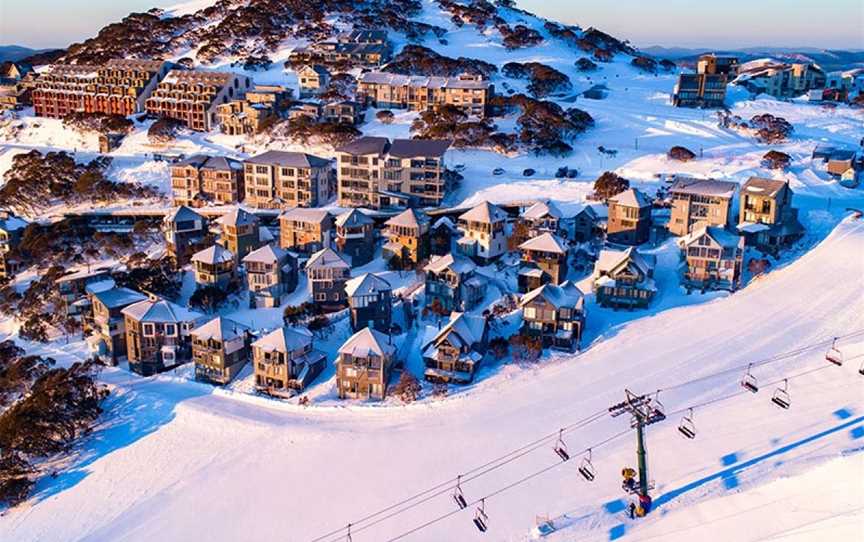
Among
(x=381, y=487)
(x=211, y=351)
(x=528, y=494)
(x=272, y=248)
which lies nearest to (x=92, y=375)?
(x=211, y=351)

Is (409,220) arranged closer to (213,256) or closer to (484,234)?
(484,234)

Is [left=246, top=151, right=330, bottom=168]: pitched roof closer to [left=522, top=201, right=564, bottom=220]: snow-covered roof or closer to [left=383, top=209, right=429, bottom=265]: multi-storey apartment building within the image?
[left=383, top=209, right=429, bottom=265]: multi-storey apartment building

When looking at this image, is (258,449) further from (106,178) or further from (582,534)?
(106,178)

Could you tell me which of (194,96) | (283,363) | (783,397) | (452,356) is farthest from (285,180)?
(783,397)

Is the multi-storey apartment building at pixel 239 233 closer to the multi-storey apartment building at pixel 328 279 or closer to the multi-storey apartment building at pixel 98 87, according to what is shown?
the multi-storey apartment building at pixel 328 279

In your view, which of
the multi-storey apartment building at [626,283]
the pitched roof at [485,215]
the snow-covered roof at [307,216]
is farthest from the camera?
the snow-covered roof at [307,216]

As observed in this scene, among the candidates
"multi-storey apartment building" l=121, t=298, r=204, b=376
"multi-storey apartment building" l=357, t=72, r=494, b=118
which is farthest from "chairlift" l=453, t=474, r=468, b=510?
"multi-storey apartment building" l=357, t=72, r=494, b=118

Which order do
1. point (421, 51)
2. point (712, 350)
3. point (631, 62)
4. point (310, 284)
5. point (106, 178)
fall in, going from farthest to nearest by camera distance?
point (631, 62)
point (421, 51)
point (106, 178)
point (310, 284)
point (712, 350)

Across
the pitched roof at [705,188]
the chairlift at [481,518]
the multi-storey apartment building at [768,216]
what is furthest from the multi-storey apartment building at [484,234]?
the chairlift at [481,518]
